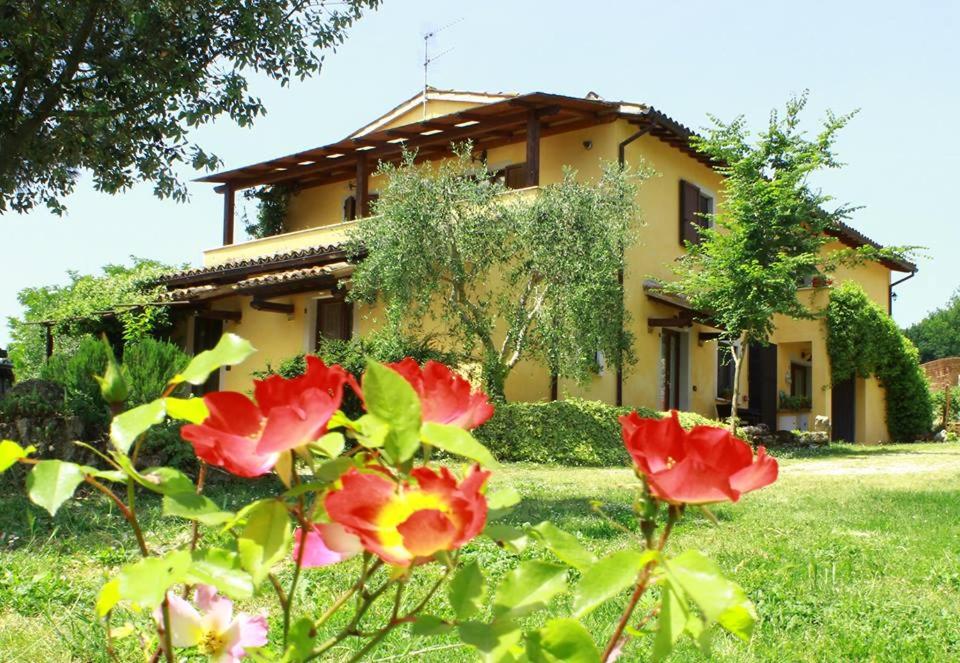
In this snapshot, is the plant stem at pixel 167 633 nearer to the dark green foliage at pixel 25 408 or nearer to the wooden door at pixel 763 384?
the dark green foliage at pixel 25 408

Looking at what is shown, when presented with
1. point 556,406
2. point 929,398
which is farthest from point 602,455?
point 929,398

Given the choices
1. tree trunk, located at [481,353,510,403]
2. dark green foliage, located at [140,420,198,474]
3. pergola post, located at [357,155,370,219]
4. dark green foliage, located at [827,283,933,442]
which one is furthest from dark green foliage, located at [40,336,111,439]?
dark green foliage, located at [827,283,933,442]

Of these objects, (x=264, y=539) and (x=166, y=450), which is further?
(x=166, y=450)

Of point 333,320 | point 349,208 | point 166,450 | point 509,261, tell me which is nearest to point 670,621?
point 166,450

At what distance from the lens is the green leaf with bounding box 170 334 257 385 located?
2.80ft

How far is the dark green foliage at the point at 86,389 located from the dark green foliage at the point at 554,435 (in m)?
5.54

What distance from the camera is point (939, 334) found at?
202 feet

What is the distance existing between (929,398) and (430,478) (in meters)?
23.1

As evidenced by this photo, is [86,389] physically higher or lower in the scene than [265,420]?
lower

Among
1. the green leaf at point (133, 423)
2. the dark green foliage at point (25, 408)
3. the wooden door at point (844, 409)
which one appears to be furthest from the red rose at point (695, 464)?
the wooden door at point (844, 409)

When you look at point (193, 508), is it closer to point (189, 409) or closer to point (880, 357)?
point (189, 409)

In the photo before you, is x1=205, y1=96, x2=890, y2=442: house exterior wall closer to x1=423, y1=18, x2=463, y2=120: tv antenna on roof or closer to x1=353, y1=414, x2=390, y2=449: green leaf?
x1=423, y1=18, x2=463, y2=120: tv antenna on roof

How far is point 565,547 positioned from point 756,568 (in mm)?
3808

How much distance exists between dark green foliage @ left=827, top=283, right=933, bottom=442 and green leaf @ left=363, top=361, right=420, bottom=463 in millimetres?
19469
